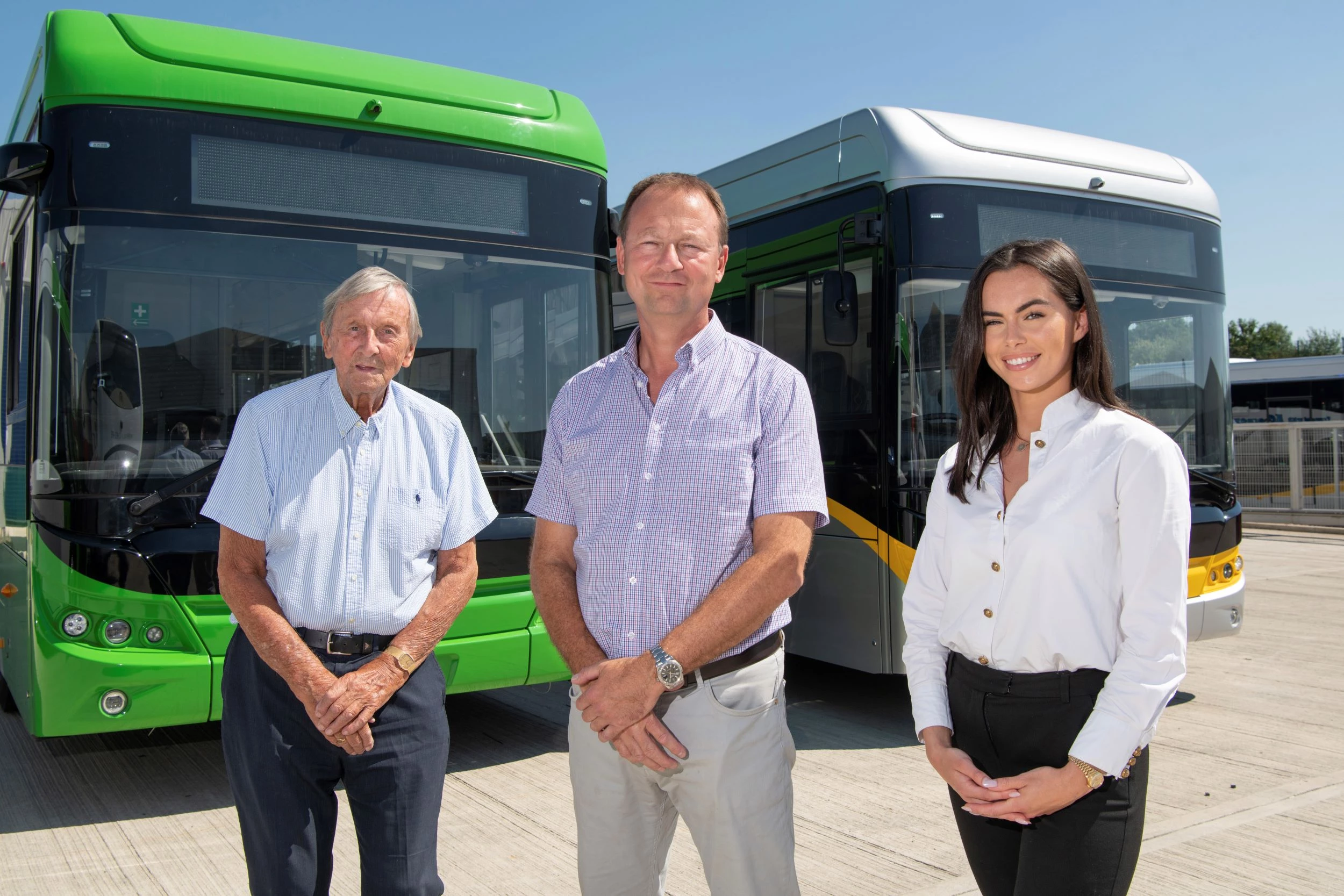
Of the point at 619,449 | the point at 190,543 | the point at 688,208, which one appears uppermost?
the point at 688,208

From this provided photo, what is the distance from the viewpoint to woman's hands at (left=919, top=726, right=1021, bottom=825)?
6.70 feet

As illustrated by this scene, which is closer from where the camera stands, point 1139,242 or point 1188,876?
point 1188,876

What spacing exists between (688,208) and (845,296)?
3.55 m

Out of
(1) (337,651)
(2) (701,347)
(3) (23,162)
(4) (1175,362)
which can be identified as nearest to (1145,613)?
(2) (701,347)

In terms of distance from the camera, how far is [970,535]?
222 centimetres

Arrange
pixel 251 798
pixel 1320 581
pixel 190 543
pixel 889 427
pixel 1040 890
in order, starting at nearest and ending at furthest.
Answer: pixel 1040 890 → pixel 251 798 → pixel 190 543 → pixel 889 427 → pixel 1320 581

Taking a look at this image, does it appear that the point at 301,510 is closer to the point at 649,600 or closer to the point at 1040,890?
the point at 649,600

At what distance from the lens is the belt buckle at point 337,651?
2.62 meters

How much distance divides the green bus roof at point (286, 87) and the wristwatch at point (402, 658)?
3.11 metres

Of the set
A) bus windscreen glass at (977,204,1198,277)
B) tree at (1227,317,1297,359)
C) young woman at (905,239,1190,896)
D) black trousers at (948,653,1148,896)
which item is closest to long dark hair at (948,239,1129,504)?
young woman at (905,239,1190,896)

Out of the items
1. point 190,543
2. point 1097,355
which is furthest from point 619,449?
point 190,543

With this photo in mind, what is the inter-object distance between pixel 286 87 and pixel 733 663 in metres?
3.77

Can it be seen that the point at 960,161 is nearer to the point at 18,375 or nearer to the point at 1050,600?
the point at 1050,600

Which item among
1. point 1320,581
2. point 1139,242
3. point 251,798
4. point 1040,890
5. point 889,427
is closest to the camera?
point 1040,890
